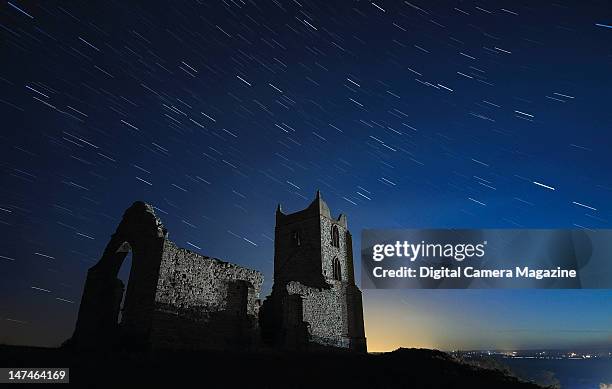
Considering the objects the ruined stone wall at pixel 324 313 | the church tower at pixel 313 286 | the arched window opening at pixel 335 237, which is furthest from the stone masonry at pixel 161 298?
the arched window opening at pixel 335 237

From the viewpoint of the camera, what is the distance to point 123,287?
20062 mm

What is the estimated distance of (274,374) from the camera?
1201 centimetres

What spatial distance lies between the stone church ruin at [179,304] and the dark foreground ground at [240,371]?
2.86 m

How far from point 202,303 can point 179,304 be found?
51.9 inches

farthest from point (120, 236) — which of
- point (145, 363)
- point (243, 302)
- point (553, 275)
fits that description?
point (553, 275)

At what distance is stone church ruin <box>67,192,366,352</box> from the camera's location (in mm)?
16891

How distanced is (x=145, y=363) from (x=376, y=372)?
7629 millimetres

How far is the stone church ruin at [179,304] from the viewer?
665 inches

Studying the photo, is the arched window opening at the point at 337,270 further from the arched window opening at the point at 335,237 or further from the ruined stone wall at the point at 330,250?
the arched window opening at the point at 335,237

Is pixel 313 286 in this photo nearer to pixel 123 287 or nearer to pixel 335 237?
pixel 335 237

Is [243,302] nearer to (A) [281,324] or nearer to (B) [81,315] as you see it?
(A) [281,324]

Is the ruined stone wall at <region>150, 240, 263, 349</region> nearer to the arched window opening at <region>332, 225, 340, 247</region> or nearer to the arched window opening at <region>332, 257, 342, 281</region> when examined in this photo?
the arched window opening at <region>332, 257, 342, 281</region>

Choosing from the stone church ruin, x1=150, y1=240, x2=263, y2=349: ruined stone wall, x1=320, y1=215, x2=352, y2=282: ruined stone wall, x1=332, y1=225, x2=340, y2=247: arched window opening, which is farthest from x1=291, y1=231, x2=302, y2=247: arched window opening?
x1=150, y1=240, x2=263, y2=349: ruined stone wall

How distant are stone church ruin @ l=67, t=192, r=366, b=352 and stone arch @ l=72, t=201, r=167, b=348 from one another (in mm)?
43
